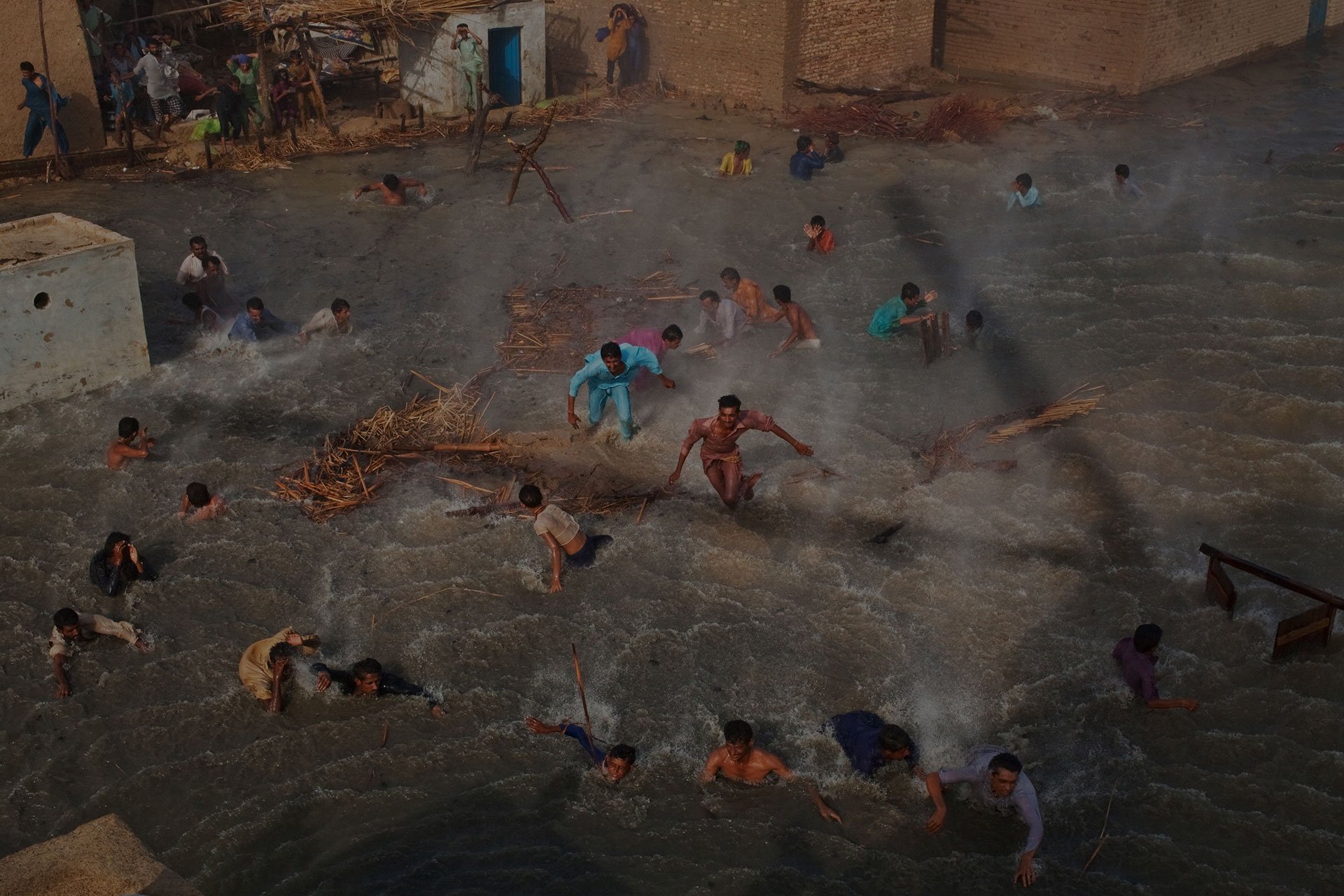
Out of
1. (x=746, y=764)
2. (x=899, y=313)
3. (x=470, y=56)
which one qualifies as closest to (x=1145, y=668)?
(x=746, y=764)

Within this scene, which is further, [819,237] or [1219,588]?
[819,237]

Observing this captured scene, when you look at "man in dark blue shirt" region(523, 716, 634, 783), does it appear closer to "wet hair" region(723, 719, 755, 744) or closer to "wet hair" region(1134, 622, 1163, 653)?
"wet hair" region(723, 719, 755, 744)

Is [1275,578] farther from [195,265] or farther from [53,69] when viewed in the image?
[53,69]

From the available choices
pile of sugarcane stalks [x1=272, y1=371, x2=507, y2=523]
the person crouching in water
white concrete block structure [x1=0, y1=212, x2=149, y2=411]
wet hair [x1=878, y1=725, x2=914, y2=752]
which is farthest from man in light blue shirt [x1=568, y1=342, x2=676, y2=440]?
white concrete block structure [x1=0, y1=212, x2=149, y2=411]

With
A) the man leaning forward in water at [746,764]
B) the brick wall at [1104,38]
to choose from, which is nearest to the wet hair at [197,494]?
the man leaning forward in water at [746,764]

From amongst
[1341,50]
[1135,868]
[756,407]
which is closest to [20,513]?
[756,407]

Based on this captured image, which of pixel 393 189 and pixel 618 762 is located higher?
pixel 393 189
